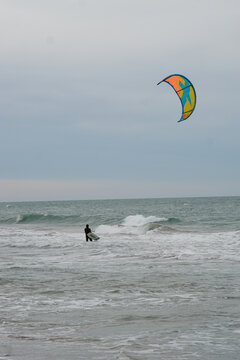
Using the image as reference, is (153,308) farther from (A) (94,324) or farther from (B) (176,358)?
(B) (176,358)

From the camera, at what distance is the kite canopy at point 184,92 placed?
1228cm

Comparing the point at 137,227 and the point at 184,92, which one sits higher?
the point at 184,92

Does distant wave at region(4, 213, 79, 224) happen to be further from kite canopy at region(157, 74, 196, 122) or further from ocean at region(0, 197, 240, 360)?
kite canopy at region(157, 74, 196, 122)

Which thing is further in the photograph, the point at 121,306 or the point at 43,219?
the point at 43,219

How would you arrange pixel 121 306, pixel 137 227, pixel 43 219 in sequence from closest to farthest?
pixel 121 306 < pixel 137 227 < pixel 43 219

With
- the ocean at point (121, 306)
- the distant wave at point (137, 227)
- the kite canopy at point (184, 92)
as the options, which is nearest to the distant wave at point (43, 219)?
the distant wave at point (137, 227)

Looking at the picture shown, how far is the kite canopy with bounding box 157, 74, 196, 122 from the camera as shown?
1228cm

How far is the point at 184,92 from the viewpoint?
41.8ft

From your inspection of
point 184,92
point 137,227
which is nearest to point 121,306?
point 184,92

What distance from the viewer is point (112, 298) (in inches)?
350

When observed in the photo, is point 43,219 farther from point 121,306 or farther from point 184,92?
point 121,306

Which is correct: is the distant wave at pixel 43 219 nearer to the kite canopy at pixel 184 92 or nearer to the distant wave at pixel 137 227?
the distant wave at pixel 137 227

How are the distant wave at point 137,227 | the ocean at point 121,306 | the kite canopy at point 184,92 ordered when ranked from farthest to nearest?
the distant wave at point 137,227
the kite canopy at point 184,92
the ocean at point 121,306

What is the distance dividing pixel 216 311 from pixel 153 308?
3.30ft
